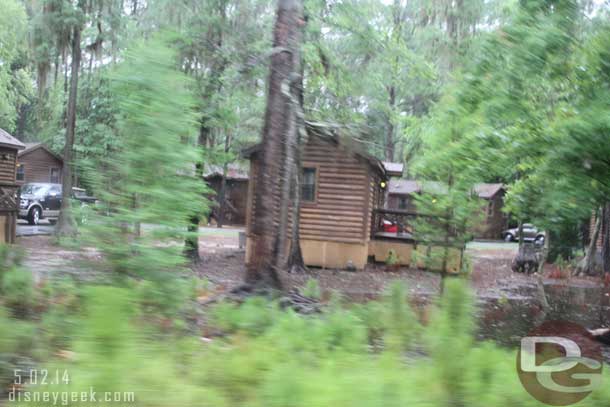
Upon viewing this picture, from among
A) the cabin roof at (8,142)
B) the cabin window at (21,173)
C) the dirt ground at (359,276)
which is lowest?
Answer: the dirt ground at (359,276)

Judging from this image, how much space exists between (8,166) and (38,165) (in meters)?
16.7

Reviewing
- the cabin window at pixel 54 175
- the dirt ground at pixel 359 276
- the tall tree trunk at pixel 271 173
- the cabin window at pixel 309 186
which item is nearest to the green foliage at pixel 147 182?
the tall tree trunk at pixel 271 173

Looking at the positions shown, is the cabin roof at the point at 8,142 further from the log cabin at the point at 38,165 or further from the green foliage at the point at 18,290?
the green foliage at the point at 18,290

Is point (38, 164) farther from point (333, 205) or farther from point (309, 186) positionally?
point (333, 205)

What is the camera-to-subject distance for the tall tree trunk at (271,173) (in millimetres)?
7555

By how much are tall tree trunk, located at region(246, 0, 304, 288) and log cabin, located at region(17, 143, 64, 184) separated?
3227 centimetres

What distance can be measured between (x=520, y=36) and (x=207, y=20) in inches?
388

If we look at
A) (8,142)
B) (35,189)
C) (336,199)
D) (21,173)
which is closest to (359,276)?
(336,199)

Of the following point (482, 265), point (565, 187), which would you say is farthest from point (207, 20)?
point (482, 265)

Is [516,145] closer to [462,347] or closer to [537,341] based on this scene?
[537,341]

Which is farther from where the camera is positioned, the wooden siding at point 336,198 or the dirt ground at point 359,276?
the wooden siding at point 336,198

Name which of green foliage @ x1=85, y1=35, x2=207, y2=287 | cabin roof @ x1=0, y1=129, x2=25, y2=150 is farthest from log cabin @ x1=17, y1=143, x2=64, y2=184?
green foliage @ x1=85, y1=35, x2=207, y2=287

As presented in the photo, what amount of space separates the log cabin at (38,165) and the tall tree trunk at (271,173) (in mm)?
32269

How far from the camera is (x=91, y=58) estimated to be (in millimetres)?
22000
